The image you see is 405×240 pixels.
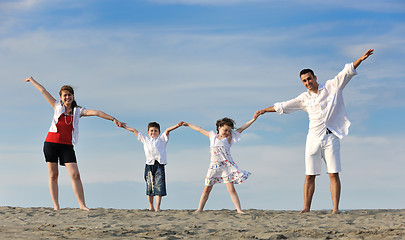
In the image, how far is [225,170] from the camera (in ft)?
31.1

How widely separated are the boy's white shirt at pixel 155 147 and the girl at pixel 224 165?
102 centimetres

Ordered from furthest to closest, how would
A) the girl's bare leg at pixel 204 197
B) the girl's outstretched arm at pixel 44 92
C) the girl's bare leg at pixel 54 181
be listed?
Answer: the girl's outstretched arm at pixel 44 92, the girl's bare leg at pixel 54 181, the girl's bare leg at pixel 204 197

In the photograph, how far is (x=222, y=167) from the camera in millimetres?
9484

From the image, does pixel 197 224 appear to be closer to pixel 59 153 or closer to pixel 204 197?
pixel 204 197

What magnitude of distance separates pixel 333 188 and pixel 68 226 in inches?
190

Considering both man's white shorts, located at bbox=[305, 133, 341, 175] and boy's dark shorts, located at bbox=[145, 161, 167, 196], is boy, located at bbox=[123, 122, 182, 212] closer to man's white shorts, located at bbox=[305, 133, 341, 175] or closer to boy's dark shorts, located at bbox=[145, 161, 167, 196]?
boy's dark shorts, located at bbox=[145, 161, 167, 196]

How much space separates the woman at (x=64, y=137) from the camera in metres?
9.65

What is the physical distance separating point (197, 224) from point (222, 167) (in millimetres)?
1459

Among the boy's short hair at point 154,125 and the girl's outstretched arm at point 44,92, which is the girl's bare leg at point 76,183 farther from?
the boy's short hair at point 154,125

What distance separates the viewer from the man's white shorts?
9133mm

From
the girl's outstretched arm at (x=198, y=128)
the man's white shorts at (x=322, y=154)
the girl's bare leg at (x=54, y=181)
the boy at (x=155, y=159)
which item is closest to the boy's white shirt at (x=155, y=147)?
the boy at (x=155, y=159)

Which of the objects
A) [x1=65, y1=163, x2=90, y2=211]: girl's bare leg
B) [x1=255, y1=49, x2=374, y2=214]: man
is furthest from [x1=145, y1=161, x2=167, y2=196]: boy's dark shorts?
[x1=255, y1=49, x2=374, y2=214]: man

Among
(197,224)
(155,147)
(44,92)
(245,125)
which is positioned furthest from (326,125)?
(44,92)

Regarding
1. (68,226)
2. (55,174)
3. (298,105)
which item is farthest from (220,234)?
(55,174)
